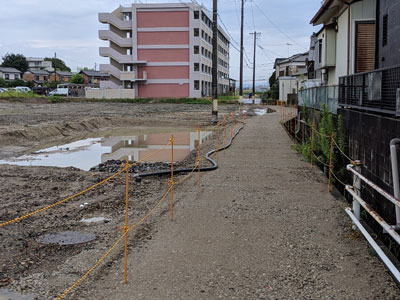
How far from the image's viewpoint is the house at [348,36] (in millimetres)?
17812

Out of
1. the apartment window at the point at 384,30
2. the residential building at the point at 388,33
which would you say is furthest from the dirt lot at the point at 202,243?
the apartment window at the point at 384,30

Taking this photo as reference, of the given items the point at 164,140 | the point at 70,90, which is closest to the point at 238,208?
the point at 164,140

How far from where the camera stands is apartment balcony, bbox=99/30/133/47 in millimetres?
69375

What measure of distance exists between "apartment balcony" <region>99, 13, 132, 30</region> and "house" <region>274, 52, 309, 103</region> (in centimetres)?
2447

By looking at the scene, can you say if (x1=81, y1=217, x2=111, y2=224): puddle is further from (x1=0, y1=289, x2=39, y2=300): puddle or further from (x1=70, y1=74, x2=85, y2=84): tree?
(x1=70, y1=74, x2=85, y2=84): tree

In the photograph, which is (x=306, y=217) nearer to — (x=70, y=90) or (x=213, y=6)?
(x=213, y=6)

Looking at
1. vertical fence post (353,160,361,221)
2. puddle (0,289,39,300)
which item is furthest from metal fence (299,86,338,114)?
puddle (0,289,39,300)

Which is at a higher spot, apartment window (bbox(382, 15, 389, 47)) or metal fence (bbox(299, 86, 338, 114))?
apartment window (bbox(382, 15, 389, 47))

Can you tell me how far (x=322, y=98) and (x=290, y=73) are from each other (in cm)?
6286

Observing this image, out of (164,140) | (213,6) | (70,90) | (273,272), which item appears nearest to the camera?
(273,272)

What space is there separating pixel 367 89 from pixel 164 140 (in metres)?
16.1

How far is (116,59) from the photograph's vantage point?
229 ft

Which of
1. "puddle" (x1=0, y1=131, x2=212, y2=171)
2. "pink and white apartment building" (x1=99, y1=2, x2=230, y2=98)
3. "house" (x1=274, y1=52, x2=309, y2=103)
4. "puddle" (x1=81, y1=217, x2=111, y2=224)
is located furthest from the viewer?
"pink and white apartment building" (x1=99, y1=2, x2=230, y2=98)

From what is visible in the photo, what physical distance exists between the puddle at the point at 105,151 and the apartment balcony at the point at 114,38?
46057 mm
